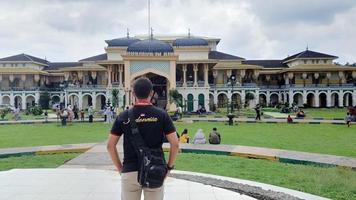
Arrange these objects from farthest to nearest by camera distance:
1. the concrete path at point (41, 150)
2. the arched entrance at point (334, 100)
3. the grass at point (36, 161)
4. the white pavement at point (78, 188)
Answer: the arched entrance at point (334, 100), the concrete path at point (41, 150), the grass at point (36, 161), the white pavement at point (78, 188)

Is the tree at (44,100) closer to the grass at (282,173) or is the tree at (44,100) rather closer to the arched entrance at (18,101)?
the arched entrance at (18,101)

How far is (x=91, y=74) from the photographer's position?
55.0m

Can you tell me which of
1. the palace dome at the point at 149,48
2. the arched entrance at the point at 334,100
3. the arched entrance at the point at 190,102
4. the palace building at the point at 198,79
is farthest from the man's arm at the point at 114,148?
the arched entrance at the point at 334,100

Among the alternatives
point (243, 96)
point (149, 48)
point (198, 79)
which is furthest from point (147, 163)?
point (243, 96)

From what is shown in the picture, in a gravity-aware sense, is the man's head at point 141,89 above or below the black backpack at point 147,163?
above

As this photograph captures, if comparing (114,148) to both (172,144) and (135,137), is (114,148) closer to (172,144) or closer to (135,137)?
(135,137)

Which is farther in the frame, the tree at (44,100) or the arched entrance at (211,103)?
the tree at (44,100)

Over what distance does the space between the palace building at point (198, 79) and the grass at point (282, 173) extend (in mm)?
30772

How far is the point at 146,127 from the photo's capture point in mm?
4191

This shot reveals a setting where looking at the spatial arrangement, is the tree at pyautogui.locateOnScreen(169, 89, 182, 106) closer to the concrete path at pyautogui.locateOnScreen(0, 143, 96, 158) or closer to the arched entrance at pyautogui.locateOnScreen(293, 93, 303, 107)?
the arched entrance at pyautogui.locateOnScreen(293, 93, 303, 107)

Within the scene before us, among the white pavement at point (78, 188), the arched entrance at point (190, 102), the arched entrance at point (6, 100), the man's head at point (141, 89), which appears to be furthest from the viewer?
the arched entrance at point (6, 100)

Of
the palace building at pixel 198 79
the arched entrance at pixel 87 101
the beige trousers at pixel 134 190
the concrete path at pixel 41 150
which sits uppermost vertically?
the palace building at pixel 198 79

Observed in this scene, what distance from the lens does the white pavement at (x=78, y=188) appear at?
7.36m

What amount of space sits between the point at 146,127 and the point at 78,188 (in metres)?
4.40
